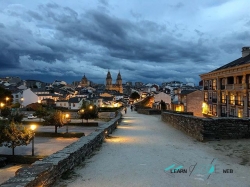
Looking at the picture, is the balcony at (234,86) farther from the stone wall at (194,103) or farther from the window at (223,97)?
the stone wall at (194,103)

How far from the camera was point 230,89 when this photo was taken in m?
42.3

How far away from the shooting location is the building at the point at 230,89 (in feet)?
124

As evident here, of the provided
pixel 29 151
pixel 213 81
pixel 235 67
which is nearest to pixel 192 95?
pixel 213 81

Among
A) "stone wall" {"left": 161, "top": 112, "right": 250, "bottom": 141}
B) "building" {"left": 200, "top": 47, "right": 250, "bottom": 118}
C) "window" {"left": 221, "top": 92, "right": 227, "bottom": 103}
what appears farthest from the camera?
"window" {"left": 221, "top": 92, "right": 227, "bottom": 103}

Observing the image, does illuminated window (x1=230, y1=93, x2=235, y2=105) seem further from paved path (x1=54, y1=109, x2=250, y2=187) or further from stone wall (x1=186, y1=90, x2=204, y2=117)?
paved path (x1=54, y1=109, x2=250, y2=187)

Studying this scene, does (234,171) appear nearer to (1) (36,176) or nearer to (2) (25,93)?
(1) (36,176)

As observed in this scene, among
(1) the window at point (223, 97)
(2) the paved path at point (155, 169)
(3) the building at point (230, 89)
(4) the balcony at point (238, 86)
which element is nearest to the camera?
(2) the paved path at point (155, 169)

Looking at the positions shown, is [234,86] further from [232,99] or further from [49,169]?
[49,169]

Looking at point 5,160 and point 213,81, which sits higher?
point 213,81

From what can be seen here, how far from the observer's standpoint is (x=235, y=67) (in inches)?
1551

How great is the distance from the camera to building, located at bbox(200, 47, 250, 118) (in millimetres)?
37719

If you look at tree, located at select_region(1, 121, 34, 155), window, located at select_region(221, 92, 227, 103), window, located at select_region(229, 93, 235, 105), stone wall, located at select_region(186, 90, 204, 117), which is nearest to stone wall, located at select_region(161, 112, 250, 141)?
tree, located at select_region(1, 121, 34, 155)

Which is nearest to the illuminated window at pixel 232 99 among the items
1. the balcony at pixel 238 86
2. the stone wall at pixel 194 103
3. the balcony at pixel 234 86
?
the balcony at pixel 234 86

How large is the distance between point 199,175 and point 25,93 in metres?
107
